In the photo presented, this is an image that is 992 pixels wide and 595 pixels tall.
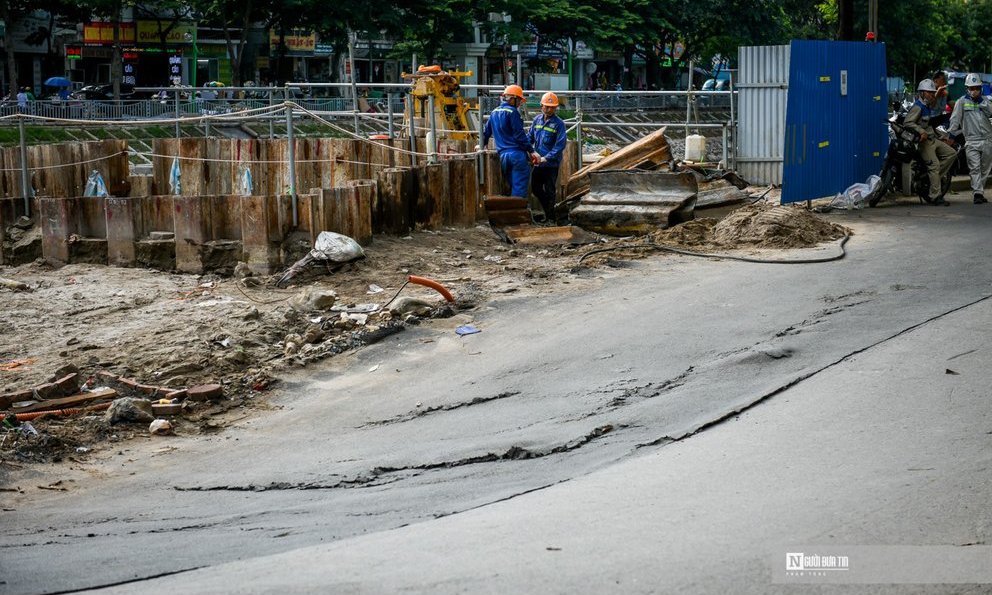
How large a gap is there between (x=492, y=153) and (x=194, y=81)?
4115 cm

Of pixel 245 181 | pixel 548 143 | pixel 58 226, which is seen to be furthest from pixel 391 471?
pixel 245 181

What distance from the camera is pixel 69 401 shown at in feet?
29.4

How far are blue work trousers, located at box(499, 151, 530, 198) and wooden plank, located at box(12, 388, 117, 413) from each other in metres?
8.10

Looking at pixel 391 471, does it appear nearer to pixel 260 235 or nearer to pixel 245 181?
pixel 260 235

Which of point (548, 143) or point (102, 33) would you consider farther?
point (102, 33)

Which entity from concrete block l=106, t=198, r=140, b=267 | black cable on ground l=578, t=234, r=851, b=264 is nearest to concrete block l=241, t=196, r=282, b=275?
concrete block l=106, t=198, r=140, b=267

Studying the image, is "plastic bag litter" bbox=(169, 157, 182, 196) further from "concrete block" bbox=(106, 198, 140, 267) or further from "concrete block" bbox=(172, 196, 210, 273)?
"concrete block" bbox=(172, 196, 210, 273)

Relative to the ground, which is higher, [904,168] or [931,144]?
[931,144]

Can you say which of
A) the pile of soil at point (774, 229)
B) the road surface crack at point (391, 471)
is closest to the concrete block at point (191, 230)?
the pile of soil at point (774, 229)

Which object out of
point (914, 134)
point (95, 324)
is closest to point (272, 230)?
point (95, 324)

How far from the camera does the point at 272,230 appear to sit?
1333 cm

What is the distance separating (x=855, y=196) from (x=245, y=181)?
9.31 metres

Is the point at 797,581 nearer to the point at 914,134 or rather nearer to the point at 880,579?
the point at 880,579

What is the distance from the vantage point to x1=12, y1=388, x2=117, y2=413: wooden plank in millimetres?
8781
